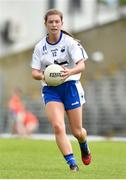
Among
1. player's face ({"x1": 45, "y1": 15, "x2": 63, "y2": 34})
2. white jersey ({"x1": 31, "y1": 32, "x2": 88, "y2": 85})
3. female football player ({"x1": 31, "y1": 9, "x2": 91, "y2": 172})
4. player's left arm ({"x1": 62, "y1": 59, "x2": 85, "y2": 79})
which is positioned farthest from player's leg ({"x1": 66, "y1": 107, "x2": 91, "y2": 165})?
player's face ({"x1": 45, "y1": 15, "x2": 63, "y2": 34})

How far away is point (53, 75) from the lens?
1388 centimetres

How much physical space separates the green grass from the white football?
1.33 m

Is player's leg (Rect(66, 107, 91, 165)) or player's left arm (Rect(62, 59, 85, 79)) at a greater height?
player's left arm (Rect(62, 59, 85, 79))

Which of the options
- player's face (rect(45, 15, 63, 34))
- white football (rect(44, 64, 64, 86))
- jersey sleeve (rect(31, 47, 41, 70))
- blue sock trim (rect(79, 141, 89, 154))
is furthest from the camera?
blue sock trim (rect(79, 141, 89, 154))

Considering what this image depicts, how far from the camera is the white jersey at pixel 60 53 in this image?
14.3 meters

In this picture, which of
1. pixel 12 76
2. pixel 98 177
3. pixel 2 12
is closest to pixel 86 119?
pixel 12 76

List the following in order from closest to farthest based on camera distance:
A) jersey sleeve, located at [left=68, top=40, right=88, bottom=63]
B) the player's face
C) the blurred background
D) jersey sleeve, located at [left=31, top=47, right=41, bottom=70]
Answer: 1. the player's face
2. jersey sleeve, located at [left=68, top=40, right=88, bottom=63]
3. jersey sleeve, located at [left=31, top=47, right=41, bottom=70]
4. the blurred background

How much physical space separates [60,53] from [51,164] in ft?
9.98

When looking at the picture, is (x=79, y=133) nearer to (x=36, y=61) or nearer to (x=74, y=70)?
(x=74, y=70)

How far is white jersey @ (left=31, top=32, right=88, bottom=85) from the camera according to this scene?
1427 cm

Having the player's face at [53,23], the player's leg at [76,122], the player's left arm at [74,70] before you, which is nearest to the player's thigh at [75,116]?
the player's leg at [76,122]

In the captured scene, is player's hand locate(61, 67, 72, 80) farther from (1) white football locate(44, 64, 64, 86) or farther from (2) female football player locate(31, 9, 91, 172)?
Answer: (2) female football player locate(31, 9, 91, 172)

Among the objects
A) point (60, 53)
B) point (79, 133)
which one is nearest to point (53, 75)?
point (60, 53)

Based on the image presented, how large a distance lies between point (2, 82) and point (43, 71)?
25016mm
